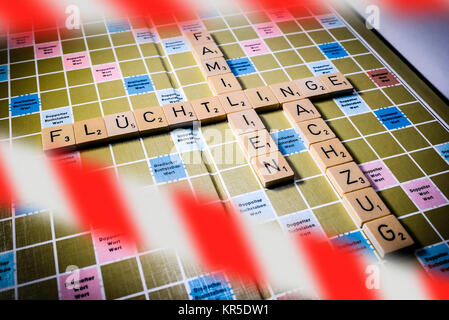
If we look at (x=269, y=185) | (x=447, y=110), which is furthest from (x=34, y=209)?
(x=447, y=110)

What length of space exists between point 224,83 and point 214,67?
16cm

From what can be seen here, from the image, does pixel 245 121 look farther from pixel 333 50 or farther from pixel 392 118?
pixel 333 50

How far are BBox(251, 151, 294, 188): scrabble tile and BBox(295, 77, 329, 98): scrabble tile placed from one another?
55 centimetres

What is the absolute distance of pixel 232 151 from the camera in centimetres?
175

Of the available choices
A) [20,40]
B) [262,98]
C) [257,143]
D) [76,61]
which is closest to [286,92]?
[262,98]

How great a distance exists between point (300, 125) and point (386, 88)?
2.39 ft

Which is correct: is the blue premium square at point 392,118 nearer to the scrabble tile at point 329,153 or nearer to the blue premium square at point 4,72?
the scrabble tile at point 329,153

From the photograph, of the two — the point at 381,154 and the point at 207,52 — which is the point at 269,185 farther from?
the point at 207,52

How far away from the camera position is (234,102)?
76.2 inches

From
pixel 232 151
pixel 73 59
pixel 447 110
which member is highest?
pixel 73 59

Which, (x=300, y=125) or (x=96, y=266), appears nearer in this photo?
(x=96, y=266)

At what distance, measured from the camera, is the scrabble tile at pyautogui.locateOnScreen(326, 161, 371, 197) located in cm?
157

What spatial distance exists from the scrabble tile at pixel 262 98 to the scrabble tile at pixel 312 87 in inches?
8.0
